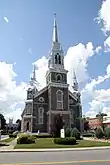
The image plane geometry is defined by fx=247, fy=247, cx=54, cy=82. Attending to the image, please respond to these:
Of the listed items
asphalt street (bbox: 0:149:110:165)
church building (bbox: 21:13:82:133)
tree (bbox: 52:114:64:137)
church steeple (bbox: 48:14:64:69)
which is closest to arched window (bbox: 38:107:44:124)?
church building (bbox: 21:13:82:133)

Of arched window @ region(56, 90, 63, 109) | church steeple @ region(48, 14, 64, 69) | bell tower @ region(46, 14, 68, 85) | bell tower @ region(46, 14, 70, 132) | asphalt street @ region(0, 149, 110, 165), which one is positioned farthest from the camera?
church steeple @ region(48, 14, 64, 69)

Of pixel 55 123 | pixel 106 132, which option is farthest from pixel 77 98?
pixel 106 132

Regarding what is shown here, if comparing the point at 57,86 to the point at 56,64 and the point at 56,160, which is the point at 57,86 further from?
the point at 56,160

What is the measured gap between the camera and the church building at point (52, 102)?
64625 mm

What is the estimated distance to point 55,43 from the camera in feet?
238

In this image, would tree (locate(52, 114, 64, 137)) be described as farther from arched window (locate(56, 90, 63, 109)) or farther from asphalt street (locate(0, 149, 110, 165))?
asphalt street (locate(0, 149, 110, 165))

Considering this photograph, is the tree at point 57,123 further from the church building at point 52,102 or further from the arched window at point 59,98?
the arched window at point 59,98

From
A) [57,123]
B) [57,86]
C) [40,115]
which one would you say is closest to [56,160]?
[57,123]

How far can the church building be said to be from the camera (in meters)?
64.6

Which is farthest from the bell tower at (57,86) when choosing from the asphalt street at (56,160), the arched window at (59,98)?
the asphalt street at (56,160)

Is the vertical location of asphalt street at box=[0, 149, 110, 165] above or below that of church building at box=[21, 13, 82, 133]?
below

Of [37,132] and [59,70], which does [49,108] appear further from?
[59,70]

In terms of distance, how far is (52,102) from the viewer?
65125mm

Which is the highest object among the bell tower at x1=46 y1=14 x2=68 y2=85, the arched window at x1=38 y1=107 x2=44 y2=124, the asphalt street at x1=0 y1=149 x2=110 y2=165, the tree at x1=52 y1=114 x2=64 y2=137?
the bell tower at x1=46 y1=14 x2=68 y2=85
